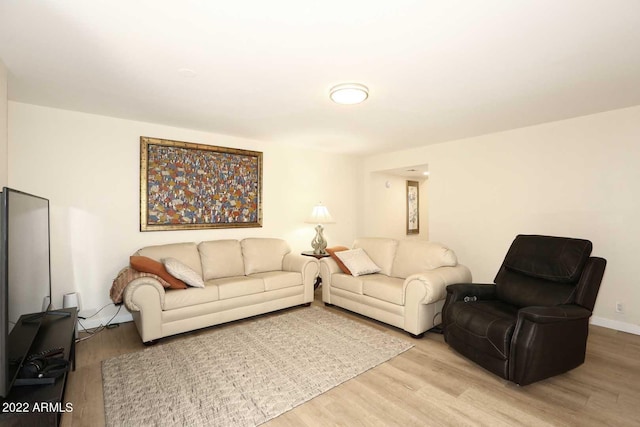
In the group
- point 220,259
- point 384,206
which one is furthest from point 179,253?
point 384,206

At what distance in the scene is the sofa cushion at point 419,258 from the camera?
3469mm

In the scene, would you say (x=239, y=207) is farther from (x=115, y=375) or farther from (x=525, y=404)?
(x=525, y=404)

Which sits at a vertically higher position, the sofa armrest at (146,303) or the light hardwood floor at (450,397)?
the sofa armrest at (146,303)

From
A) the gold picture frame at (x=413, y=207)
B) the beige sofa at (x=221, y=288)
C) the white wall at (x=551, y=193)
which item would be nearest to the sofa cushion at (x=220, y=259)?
the beige sofa at (x=221, y=288)

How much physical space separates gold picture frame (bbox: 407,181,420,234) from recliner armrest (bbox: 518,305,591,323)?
177 inches

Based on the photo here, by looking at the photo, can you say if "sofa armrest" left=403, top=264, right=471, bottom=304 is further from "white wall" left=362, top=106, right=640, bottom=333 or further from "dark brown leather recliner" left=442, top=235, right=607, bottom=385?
"white wall" left=362, top=106, right=640, bottom=333

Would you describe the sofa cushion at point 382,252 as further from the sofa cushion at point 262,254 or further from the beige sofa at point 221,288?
the sofa cushion at point 262,254

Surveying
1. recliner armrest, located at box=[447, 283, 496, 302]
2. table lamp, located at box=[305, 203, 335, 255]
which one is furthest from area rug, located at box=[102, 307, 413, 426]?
table lamp, located at box=[305, 203, 335, 255]

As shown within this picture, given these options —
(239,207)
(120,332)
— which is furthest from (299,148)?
(120,332)

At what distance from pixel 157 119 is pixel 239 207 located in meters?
1.51

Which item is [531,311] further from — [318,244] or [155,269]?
[155,269]

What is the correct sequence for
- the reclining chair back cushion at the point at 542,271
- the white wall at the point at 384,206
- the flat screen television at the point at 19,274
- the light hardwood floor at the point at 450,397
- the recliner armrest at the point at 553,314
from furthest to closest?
the white wall at the point at 384,206 < the reclining chair back cushion at the point at 542,271 < the recliner armrest at the point at 553,314 < the light hardwood floor at the point at 450,397 < the flat screen television at the point at 19,274

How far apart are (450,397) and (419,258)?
1734 millimetres

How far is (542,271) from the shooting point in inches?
106
